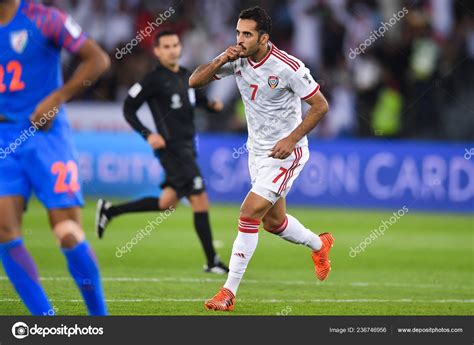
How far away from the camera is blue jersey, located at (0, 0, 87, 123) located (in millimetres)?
6262

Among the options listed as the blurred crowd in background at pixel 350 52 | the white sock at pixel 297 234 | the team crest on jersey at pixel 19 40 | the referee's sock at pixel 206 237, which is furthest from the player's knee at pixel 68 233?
the blurred crowd in background at pixel 350 52

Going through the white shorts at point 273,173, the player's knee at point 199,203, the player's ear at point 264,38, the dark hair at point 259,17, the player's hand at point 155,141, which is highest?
the dark hair at point 259,17

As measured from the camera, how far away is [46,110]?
6.19 metres

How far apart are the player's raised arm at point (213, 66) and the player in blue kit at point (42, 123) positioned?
1707mm

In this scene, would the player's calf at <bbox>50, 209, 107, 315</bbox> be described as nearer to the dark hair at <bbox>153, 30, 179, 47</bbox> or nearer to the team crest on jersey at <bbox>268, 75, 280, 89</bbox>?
the team crest on jersey at <bbox>268, 75, 280, 89</bbox>

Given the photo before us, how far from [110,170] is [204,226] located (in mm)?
8288

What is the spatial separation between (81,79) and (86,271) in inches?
49.5

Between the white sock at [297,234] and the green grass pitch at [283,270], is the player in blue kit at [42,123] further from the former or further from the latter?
the white sock at [297,234]

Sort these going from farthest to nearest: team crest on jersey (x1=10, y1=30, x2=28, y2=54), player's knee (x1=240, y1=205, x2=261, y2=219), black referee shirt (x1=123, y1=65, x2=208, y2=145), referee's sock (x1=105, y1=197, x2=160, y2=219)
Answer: referee's sock (x1=105, y1=197, x2=160, y2=219), black referee shirt (x1=123, y1=65, x2=208, y2=145), player's knee (x1=240, y1=205, x2=261, y2=219), team crest on jersey (x1=10, y1=30, x2=28, y2=54)

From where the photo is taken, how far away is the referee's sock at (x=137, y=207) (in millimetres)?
11680

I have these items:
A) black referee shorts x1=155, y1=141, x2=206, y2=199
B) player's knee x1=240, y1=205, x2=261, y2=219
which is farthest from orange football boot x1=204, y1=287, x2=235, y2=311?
black referee shorts x1=155, y1=141, x2=206, y2=199

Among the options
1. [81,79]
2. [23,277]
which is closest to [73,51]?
[81,79]

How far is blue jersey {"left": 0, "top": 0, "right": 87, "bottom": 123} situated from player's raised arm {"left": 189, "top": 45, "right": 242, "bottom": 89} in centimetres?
181

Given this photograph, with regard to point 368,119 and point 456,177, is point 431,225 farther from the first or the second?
point 368,119
